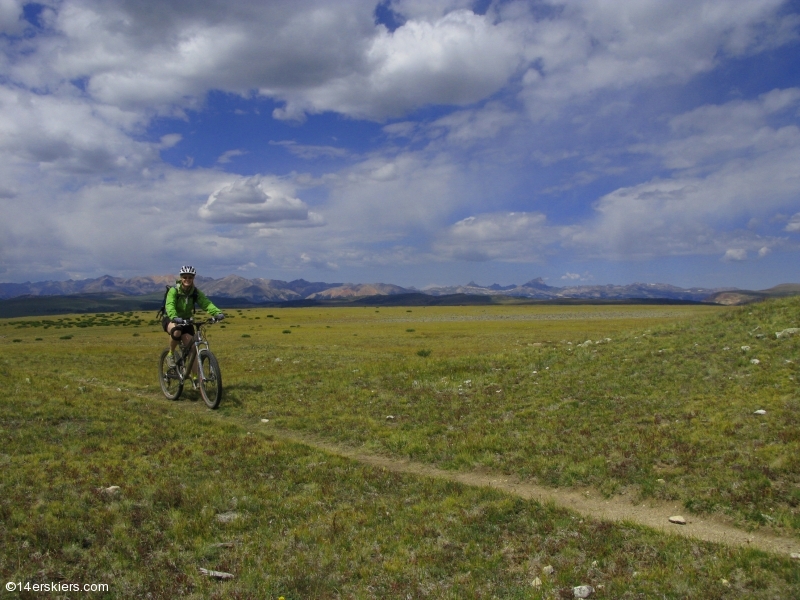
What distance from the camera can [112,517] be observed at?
6.95 m

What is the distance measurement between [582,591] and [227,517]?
16.1 ft

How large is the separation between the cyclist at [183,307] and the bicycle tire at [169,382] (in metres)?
0.91

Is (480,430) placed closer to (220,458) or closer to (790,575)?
(220,458)

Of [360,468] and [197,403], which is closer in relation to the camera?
[360,468]

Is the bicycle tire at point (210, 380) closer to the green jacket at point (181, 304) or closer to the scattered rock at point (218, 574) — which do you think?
the green jacket at point (181, 304)

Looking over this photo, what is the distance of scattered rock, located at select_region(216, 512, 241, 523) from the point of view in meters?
7.25

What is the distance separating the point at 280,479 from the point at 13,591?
4.21m

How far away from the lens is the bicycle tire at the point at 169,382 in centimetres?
1683

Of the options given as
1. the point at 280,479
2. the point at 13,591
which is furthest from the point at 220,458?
the point at 13,591

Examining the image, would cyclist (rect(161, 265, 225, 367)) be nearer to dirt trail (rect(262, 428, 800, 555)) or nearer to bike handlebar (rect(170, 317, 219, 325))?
bike handlebar (rect(170, 317, 219, 325))

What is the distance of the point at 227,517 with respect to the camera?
7.36m

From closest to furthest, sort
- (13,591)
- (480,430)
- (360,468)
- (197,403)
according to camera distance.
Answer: (13,591) < (360,468) < (480,430) < (197,403)

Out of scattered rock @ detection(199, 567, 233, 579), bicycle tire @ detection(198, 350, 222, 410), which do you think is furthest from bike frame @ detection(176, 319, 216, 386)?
scattered rock @ detection(199, 567, 233, 579)

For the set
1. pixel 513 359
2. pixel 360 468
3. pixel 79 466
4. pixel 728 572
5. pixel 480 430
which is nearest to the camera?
pixel 728 572
